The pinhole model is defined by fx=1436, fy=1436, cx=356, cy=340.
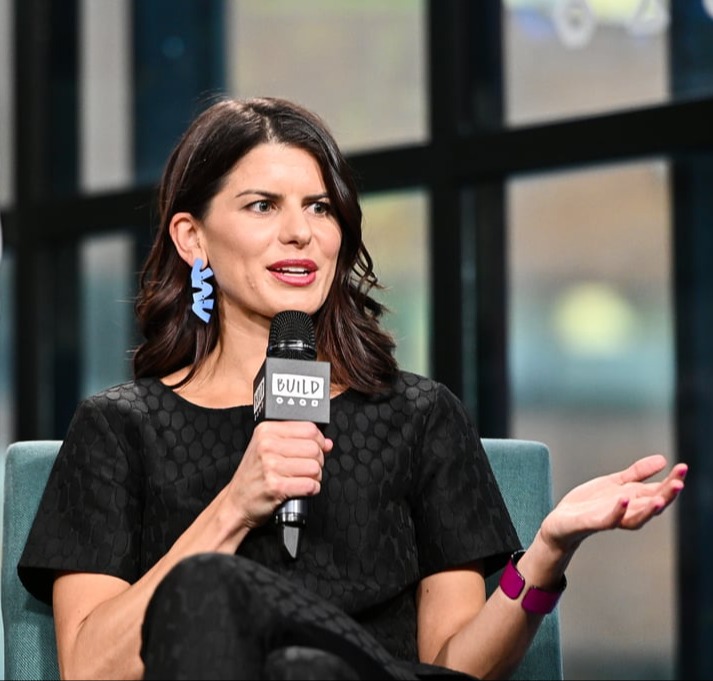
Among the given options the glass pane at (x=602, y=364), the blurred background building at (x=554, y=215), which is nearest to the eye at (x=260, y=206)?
the blurred background building at (x=554, y=215)

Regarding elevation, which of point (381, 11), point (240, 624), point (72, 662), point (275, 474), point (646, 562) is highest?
point (381, 11)

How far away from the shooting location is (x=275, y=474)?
5.11 feet

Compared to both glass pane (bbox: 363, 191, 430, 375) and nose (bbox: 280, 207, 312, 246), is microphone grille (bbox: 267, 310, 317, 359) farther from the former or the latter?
glass pane (bbox: 363, 191, 430, 375)

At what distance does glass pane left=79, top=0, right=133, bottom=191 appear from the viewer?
453 centimetres

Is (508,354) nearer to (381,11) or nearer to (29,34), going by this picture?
(381,11)

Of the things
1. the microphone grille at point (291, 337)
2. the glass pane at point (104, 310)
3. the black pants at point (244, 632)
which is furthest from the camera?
the glass pane at point (104, 310)

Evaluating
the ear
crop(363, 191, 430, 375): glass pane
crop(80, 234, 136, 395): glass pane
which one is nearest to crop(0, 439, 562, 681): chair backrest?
the ear

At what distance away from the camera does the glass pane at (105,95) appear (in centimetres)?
453

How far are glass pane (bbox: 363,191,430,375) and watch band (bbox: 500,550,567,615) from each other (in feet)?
6.34

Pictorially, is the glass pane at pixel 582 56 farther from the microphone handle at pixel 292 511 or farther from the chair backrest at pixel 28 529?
the microphone handle at pixel 292 511

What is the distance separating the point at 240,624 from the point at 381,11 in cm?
263

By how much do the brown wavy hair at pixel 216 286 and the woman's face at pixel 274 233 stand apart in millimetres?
20

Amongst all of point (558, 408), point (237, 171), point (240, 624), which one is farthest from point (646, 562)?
point (240, 624)

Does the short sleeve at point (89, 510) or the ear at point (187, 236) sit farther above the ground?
the ear at point (187, 236)
